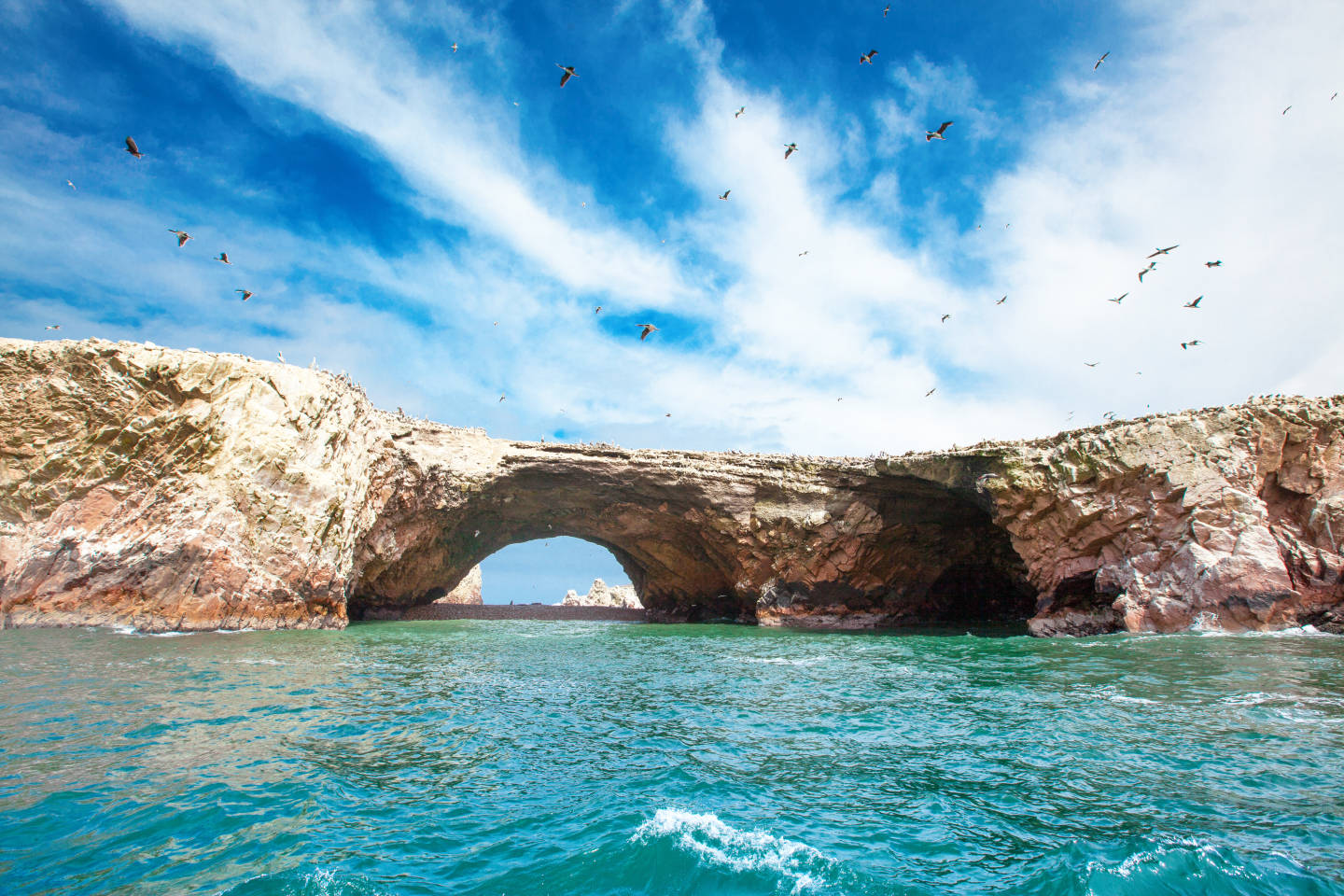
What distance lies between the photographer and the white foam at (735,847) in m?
5.21

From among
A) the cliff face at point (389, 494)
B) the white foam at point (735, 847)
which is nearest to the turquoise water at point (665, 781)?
the white foam at point (735, 847)

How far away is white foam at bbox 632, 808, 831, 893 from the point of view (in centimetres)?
521

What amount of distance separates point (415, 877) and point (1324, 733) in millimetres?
11028

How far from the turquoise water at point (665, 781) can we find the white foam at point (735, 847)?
29 mm

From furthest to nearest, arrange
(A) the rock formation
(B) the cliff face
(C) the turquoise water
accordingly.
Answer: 1. (A) the rock formation
2. (B) the cliff face
3. (C) the turquoise water

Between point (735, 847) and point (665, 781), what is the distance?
6.07 ft

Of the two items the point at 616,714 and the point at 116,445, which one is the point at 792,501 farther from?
the point at 116,445

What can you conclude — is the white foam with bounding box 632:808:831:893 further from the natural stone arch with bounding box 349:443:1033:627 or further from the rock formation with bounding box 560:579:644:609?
the rock formation with bounding box 560:579:644:609

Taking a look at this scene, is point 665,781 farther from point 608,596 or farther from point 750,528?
point 608,596

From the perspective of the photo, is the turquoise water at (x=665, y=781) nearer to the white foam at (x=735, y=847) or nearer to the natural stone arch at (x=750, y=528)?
the white foam at (x=735, y=847)

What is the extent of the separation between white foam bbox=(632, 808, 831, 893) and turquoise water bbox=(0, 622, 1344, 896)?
29 mm

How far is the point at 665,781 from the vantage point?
7.29 meters

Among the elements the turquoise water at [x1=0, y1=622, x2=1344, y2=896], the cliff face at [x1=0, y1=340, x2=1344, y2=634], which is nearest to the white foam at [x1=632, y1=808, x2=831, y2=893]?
the turquoise water at [x1=0, y1=622, x2=1344, y2=896]

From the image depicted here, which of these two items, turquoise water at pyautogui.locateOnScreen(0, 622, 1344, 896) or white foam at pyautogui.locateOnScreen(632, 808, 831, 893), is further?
white foam at pyautogui.locateOnScreen(632, 808, 831, 893)
